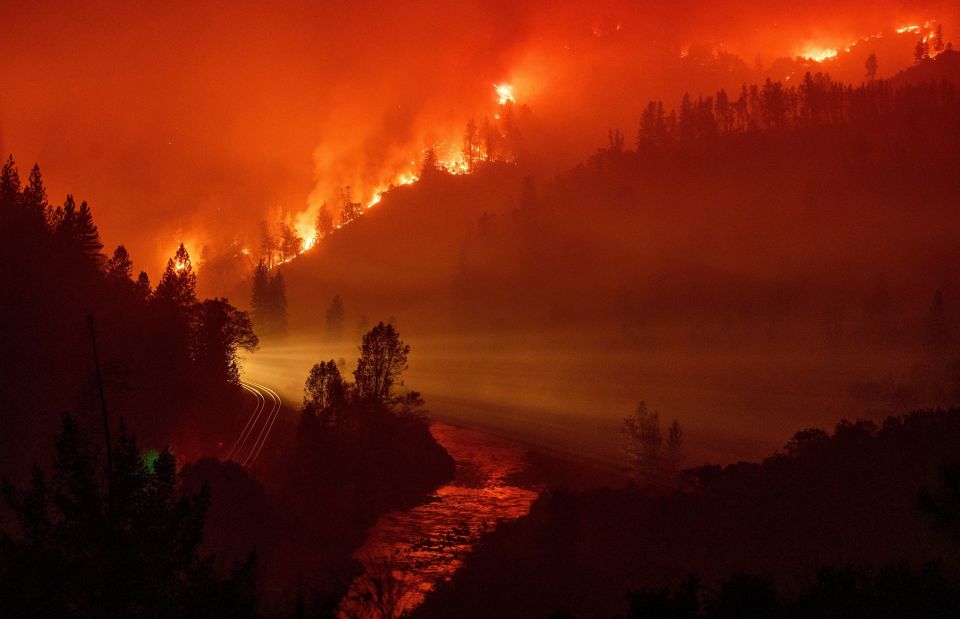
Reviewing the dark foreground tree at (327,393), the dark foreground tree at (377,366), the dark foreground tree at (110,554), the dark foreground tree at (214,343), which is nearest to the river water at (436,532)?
the dark foreground tree at (377,366)

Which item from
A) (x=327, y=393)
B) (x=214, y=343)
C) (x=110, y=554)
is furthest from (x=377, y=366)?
(x=110, y=554)

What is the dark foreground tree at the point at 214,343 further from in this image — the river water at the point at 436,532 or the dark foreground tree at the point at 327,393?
the river water at the point at 436,532

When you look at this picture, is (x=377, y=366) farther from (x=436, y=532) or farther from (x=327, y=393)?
(x=436, y=532)

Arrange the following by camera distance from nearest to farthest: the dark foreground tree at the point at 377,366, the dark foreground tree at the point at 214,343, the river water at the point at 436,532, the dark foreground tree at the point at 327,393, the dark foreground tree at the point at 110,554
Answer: the dark foreground tree at the point at 110,554 < the river water at the point at 436,532 < the dark foreground tree at the point at 327,393 < the dark foreground tree at the point at 214,343 < the dark foreground tree at the point at 377,366

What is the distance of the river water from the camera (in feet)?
131

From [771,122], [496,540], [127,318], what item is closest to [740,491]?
[496,540]

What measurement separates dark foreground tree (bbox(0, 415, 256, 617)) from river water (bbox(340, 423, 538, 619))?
51.9 ft

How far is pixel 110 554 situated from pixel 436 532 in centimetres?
3654

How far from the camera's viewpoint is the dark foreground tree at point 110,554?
15039mm

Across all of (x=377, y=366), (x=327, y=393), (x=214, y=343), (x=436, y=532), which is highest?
(x=214, y=343)

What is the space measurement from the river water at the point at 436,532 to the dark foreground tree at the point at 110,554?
15817mm

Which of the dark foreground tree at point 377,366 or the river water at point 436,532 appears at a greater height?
the dark foreground tree at point 377,366

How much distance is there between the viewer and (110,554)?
1580cm

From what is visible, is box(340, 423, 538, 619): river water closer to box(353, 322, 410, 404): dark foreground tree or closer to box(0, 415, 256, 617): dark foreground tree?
box(353, 322, 410, 404): dark foreground tree
